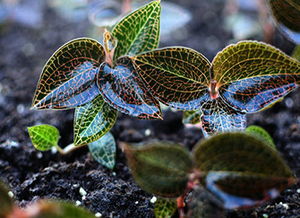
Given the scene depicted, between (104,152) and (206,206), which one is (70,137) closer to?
(104,152)

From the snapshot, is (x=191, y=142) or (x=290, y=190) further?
(x=191, y=142)

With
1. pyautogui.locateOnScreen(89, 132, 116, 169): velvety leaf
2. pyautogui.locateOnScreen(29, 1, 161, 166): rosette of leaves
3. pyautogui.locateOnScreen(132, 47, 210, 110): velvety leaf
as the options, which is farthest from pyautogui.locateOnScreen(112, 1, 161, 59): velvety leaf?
pyautogui.locateOnScreen(89, 132, 116, 169): velvety leaf

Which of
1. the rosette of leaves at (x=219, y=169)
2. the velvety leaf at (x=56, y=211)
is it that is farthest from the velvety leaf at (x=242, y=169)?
the velvety leaf at (x=56, y=211)

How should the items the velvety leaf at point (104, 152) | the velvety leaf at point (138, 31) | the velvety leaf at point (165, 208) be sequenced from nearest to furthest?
the velvety leaf at point (165, 208), the velvety leaf at point (138, 31), the velvety leaf at point (104, 152)

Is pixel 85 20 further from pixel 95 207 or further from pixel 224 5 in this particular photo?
pixel 95 207

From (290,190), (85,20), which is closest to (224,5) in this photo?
(85,20)

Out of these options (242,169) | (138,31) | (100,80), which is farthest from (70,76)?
(242,169)

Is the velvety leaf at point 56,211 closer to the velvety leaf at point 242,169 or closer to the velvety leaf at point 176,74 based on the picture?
the velvety leaf at point 242,169
